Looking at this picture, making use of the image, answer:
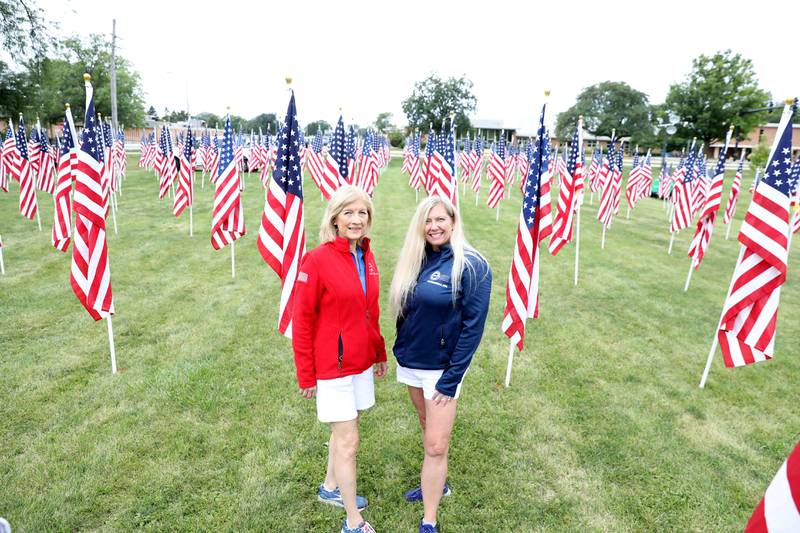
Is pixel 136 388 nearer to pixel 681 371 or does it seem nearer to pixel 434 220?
pixel 434 220

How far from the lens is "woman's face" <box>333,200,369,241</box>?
2.91 metres

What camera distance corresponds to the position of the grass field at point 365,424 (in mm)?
3662

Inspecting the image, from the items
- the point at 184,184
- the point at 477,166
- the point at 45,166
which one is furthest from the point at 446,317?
the point at 477,166

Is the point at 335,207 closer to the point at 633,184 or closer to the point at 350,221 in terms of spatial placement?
the point at 350,221

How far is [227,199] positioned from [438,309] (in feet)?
24.3

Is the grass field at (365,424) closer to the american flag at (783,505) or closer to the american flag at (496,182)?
the american flag at (783,505)

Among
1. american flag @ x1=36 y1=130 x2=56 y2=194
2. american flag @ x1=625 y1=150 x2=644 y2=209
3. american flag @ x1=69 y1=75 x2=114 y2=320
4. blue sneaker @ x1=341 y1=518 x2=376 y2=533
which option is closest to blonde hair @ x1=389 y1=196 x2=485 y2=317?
blue sneaker @ x1=341 y1=518 x2=376 y2=533

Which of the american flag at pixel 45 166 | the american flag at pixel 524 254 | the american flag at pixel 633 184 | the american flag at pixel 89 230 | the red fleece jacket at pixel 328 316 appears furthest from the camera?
the american flag at pixel 633 184

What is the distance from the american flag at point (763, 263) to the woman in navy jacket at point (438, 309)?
12.2 ft

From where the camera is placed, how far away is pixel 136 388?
5281 mm

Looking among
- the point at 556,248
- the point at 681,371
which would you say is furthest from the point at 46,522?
the point at 556,248

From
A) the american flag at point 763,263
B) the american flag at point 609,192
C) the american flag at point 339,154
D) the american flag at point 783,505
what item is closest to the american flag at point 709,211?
the american flag at point 609,192

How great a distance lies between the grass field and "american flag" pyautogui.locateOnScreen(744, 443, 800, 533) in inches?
87.9

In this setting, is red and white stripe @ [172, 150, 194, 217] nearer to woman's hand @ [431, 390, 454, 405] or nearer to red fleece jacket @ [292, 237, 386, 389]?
red fleece jacket @ [292, 237, 386, 389]
